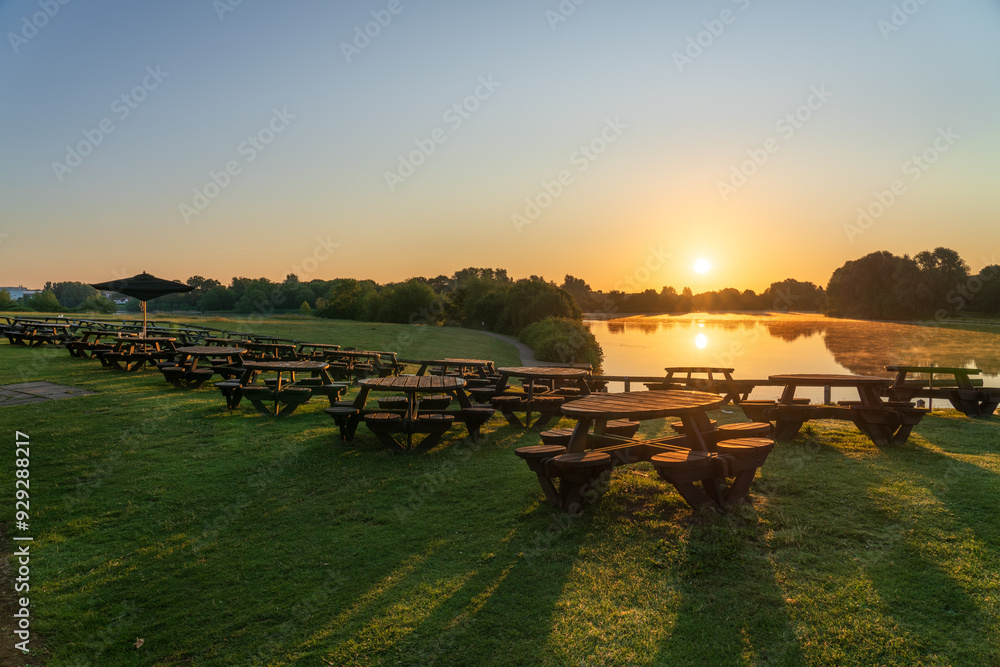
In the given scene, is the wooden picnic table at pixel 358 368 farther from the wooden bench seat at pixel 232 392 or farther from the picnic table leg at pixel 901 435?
the picnic table leg at pixel 901 435

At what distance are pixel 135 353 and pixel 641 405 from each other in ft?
47.5

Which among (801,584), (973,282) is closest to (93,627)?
(801,584)

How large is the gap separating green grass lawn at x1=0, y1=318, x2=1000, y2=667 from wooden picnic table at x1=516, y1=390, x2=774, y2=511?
240 millimetres

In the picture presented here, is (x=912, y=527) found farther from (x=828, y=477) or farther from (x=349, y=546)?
(x=349, y=546)

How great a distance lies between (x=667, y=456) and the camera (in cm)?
480

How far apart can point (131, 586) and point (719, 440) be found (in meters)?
5.49

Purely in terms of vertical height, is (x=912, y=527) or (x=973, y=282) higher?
(x=973, y=282)

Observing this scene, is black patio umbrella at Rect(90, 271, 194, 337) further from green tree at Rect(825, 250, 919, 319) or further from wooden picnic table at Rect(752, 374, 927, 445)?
green tree at Rect(825, 250, 919, 319)

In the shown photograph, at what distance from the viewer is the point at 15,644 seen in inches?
145

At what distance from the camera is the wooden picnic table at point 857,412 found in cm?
741

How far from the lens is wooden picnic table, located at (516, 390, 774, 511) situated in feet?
15.6

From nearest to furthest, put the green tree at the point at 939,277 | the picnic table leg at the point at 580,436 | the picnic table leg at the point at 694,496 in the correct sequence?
the picnic table leg at the point at 694,496
the picnic table leg at the point at 580,436
the green tree at the point at 939,277

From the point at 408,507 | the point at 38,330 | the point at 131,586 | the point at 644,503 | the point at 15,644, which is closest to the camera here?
the point at 15,644

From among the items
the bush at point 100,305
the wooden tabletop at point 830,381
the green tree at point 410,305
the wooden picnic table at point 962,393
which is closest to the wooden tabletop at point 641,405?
the wooden tabletop at point 830,381
